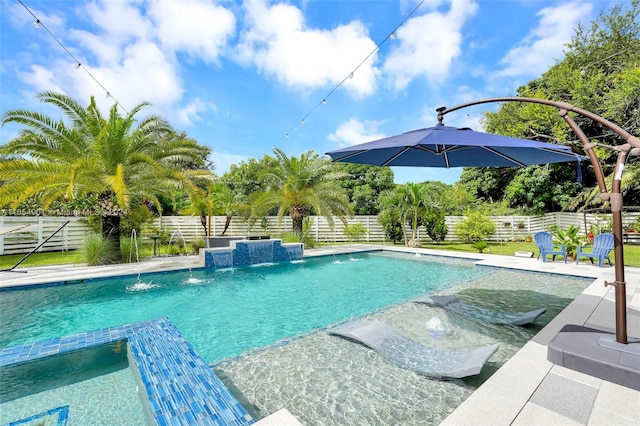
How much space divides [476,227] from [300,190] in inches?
383

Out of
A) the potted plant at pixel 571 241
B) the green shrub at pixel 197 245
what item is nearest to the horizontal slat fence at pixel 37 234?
the green shrub at pixel 197 245

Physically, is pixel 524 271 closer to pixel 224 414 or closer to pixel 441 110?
pixel 441 110

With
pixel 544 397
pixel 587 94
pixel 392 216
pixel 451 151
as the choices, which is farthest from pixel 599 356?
pixel 587 94

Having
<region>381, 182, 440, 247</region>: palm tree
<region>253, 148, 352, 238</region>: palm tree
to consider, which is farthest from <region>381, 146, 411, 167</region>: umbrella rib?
<region>381, 182, 440, 247</region>: palm tree

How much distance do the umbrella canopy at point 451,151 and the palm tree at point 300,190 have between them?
784 centimetres

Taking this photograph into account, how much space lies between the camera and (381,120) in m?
19.9

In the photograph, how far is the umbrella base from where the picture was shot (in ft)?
8.32

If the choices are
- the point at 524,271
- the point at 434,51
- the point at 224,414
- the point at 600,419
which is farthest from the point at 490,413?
the point at 434,51

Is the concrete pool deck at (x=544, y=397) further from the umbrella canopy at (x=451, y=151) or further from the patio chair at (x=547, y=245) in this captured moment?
the patio chair at (x=547, y=245)

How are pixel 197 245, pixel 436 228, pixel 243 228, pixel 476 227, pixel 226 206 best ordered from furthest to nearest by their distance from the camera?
pixel 243 228
pixel 436 228
pixel 476 227
pixel 226 206
pixel 197 245

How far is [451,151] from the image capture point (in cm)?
546

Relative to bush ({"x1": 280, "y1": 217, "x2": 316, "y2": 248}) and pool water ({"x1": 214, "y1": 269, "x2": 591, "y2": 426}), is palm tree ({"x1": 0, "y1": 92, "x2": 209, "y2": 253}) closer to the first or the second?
bush ({"x1": 280, "y1": 217, "x2": 316, "y2": 248})

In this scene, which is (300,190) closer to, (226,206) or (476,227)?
(226,206)

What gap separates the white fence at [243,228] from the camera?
463 inches
